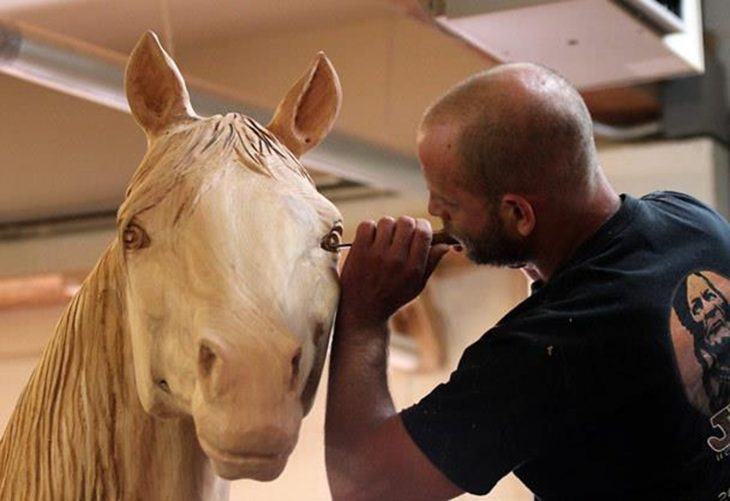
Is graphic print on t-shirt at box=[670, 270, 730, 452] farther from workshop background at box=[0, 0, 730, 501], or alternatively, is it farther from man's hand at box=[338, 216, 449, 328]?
workshop background at box=[0, 0, 730, 501]

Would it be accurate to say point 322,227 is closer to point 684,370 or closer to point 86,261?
point 684,370

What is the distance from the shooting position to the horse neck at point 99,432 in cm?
119

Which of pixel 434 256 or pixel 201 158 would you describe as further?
pixel 434 256

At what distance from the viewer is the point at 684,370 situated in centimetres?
129

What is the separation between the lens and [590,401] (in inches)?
49.6

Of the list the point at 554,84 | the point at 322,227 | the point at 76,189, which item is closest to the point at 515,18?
the point at 554,84

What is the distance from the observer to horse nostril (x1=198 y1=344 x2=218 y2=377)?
1.04 metres

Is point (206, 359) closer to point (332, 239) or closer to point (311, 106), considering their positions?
point (332, 239)

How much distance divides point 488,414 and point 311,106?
1.00 feet

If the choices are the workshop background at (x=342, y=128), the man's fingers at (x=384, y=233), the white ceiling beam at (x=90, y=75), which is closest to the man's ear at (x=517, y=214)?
the man's fingers at (x=384, y=233)

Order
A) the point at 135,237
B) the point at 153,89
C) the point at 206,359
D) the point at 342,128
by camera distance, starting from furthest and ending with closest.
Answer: the point at 342,128
the point at 153,89
the point at 135,237
the point at 206,359

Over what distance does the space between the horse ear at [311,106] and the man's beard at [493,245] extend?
0.15 metres

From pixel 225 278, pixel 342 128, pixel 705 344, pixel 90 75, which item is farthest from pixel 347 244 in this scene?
pixel 342 128

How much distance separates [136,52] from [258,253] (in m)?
0.25
